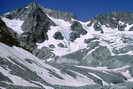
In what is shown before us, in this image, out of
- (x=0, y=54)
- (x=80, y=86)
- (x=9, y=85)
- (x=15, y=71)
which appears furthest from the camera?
(x=80, y=86)

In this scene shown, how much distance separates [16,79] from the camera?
79625mm

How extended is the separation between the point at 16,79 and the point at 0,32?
57057 millimetres

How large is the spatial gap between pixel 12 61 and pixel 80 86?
943 inches

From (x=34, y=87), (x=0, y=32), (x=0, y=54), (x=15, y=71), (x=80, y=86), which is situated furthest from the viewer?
(x=0, y=32)

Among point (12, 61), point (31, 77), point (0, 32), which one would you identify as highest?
point (0, 32)

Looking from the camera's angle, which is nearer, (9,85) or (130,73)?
(9,85)

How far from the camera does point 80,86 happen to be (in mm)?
→ 103625

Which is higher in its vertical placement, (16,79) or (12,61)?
(12,61)

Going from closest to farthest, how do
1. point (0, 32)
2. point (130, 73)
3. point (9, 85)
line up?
point (9, 85)
point (0, 32)
point (130, 73)

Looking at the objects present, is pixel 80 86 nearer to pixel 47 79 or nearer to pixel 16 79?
pixel 47 79

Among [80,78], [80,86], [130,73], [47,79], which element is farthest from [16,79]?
[130,73]

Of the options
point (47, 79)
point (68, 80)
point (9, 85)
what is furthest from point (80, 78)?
point (9, 85)

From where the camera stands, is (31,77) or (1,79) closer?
(1,79)

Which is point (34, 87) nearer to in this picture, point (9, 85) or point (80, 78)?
point (9, 85)
